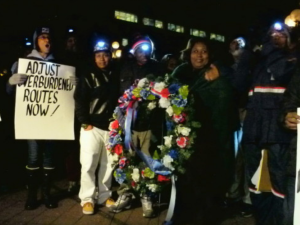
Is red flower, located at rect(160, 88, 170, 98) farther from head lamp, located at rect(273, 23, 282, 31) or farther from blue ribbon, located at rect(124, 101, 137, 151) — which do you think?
head lamp, located at rect(273, 23, 282, 31)

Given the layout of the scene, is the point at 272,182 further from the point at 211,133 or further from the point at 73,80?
the point at 73,80

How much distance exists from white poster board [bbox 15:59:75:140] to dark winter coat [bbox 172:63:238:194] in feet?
5.92

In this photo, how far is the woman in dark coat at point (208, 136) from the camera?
5.24 m

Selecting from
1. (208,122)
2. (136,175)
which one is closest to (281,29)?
(208,122)

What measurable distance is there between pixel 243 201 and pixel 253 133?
177cm

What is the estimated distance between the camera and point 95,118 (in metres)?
5.96

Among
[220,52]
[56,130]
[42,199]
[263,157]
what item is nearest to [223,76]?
[220,52]

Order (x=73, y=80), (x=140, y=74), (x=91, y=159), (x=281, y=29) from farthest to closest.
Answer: (x=140, y=74) → (x=73, y=80) → (x=91, y=159) → (x=281, y=29)

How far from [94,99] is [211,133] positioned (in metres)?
1.77

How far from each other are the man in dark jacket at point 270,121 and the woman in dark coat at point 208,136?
15.4 inches

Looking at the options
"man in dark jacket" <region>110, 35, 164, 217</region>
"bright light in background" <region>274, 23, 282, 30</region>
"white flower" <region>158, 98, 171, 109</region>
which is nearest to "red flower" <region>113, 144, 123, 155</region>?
"man in dark jacket" <region>110, 35, 164, 217</region>

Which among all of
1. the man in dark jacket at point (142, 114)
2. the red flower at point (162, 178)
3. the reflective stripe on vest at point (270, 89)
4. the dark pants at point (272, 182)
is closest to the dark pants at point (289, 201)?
the dark pants at point (272, 182)

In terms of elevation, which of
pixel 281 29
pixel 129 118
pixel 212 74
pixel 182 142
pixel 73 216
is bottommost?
pixel 73 216

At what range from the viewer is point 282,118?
3.98 metres
